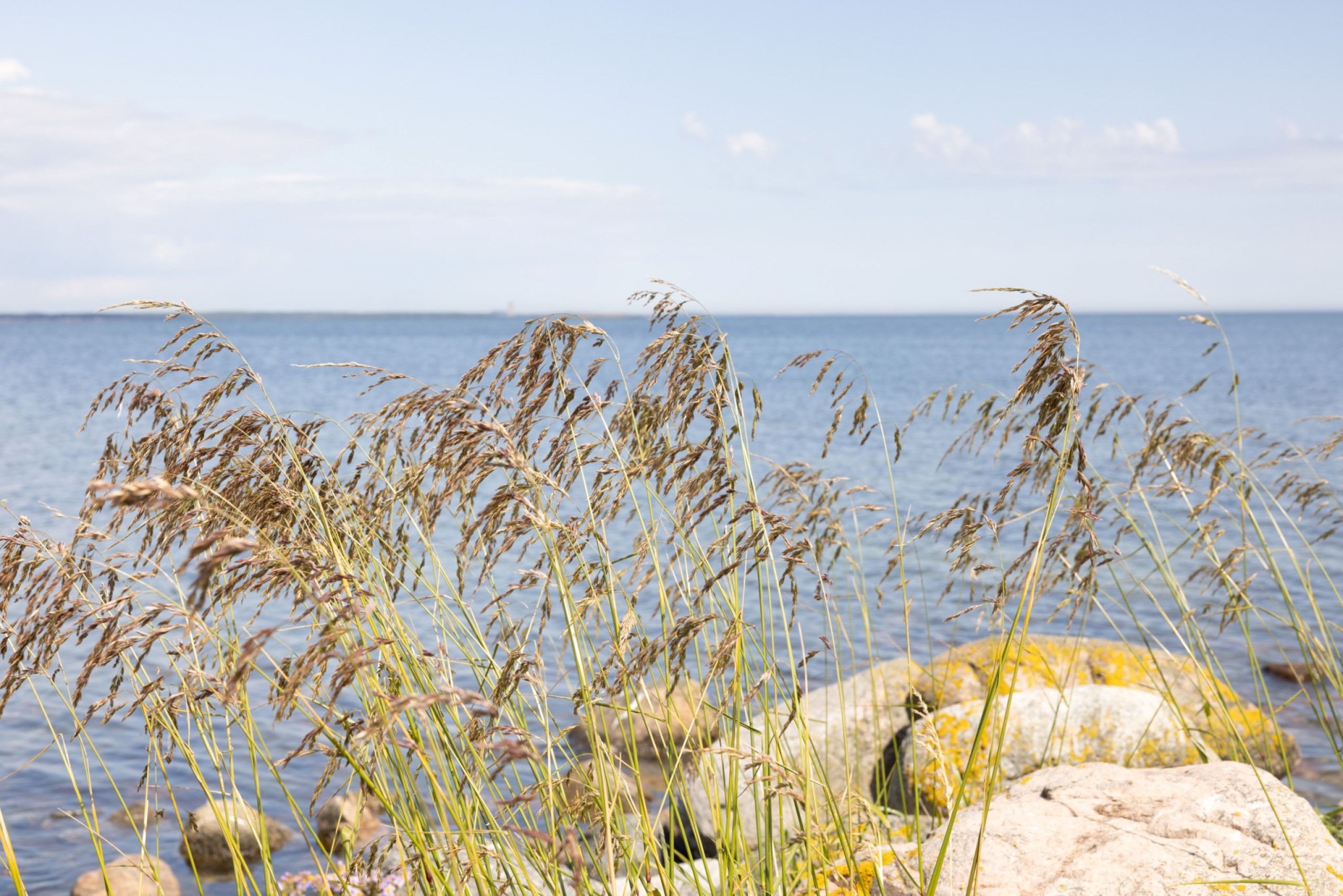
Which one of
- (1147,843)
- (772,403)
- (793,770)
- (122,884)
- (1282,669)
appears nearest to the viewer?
(793,770)

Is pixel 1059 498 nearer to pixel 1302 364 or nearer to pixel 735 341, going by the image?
pixel 1302 364

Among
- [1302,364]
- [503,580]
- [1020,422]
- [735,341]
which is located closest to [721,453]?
[1020,422]

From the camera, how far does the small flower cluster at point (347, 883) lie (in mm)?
2598

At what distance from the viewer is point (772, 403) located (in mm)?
40969

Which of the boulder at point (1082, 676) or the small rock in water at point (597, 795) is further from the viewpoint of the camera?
the boulder at point (1082, 676)

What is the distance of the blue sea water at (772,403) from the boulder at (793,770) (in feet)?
2.14

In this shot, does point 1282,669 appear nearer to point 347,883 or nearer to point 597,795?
point 597,795

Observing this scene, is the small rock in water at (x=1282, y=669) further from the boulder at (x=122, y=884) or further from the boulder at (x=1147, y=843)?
the boulder at (x=122, y=884)

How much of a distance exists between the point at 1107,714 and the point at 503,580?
21.6 ft

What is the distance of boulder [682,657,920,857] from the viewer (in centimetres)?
251

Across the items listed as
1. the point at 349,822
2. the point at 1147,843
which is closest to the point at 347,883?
the point at 1147,843

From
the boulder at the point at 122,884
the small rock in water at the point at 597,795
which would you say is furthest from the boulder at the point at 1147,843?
the boulder at the point at 122,884

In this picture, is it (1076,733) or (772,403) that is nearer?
(1076,733)

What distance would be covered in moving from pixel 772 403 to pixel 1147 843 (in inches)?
1503
